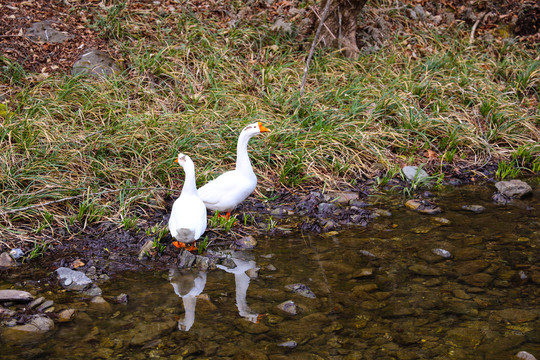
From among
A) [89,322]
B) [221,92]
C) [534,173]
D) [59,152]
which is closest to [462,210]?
[534,173]

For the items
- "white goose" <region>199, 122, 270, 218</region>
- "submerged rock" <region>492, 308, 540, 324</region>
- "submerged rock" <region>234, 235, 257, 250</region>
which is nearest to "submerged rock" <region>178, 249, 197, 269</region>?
"submerged rock" <region>234, 235, 257, 250</region>

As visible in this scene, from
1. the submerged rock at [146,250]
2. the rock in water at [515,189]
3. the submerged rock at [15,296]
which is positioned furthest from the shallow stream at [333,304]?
the rock in water at [515,189]

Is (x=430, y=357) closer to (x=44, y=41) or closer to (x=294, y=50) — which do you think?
(x=294, y=50)

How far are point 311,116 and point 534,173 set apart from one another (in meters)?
2.65

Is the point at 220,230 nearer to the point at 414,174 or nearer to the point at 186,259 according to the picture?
the point at 186,259

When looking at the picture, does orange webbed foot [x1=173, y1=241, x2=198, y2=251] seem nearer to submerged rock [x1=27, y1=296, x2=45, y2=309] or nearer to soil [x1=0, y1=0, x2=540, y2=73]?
submerged rock [x1=27, y1=296, x2=45, y2=309]

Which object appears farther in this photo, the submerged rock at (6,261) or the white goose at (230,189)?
the white goose at (230,189)

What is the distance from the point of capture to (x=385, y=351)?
2.73 metres

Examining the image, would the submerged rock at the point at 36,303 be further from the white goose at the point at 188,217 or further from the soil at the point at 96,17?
the soil at the point at 96,17

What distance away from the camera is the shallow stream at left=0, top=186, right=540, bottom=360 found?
275 cm

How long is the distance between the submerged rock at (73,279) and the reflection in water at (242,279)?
923 mm

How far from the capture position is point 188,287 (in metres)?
3.40

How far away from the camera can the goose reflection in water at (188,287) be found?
3.03 m

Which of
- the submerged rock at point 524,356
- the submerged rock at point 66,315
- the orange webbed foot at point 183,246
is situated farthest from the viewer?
the orange webbed foot at point 183,246
